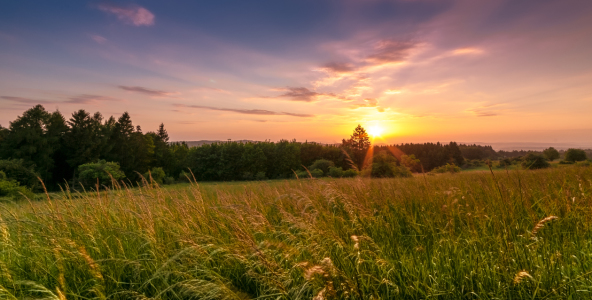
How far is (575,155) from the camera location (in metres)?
29.0

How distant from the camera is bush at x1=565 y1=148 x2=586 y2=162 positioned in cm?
2862

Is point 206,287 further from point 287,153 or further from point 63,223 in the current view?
point 287,153

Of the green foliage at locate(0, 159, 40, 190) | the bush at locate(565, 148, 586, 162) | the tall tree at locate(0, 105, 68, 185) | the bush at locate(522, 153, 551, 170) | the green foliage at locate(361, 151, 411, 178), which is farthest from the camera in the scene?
the tall tree at locate(0, 105, 68, 185)

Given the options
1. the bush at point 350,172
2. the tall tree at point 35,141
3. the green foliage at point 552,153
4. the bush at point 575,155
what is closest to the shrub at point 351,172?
the bush at point 350,172

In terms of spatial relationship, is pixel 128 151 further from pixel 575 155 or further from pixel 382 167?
pixel 575 155

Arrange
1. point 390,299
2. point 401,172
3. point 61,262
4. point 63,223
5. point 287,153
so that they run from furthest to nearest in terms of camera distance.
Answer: point 287,153 → point 401,172 → point 63,223 → point 61,262 → point 390,299

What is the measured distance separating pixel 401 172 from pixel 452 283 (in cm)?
1944

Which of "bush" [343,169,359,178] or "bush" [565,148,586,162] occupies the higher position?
"bush" [565,148,586,162]

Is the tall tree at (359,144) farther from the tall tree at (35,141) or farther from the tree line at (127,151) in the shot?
the tall tree at (35,141)

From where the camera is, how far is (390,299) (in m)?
Answer: 2.26

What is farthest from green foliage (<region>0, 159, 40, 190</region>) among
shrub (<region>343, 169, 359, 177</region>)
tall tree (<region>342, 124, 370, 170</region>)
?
tall tree (<region>342, 124, 370, 170</region>)

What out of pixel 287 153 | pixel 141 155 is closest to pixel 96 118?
pixel 141 155

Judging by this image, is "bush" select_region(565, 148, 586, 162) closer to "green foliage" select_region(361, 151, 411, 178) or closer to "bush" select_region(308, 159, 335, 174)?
"green foliage" select_region(361, 151, 411, 178)

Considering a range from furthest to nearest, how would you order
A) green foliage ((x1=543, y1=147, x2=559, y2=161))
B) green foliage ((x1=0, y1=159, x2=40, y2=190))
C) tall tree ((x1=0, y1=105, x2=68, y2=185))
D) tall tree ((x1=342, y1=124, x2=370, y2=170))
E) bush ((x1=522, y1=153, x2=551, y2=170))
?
tall tree ((x1=342, y1=124, x2=370, y2=170)), tall tree ((x1=0, y1=105, x2=68, y2=185)), green foliage ((x1=543, y1=147, x2=559, y2=161)), bush ((x1=522, y1=153, x2=551, y2=170)), green foliage ((x1=0, y1=159, x2=40, y2=190))
